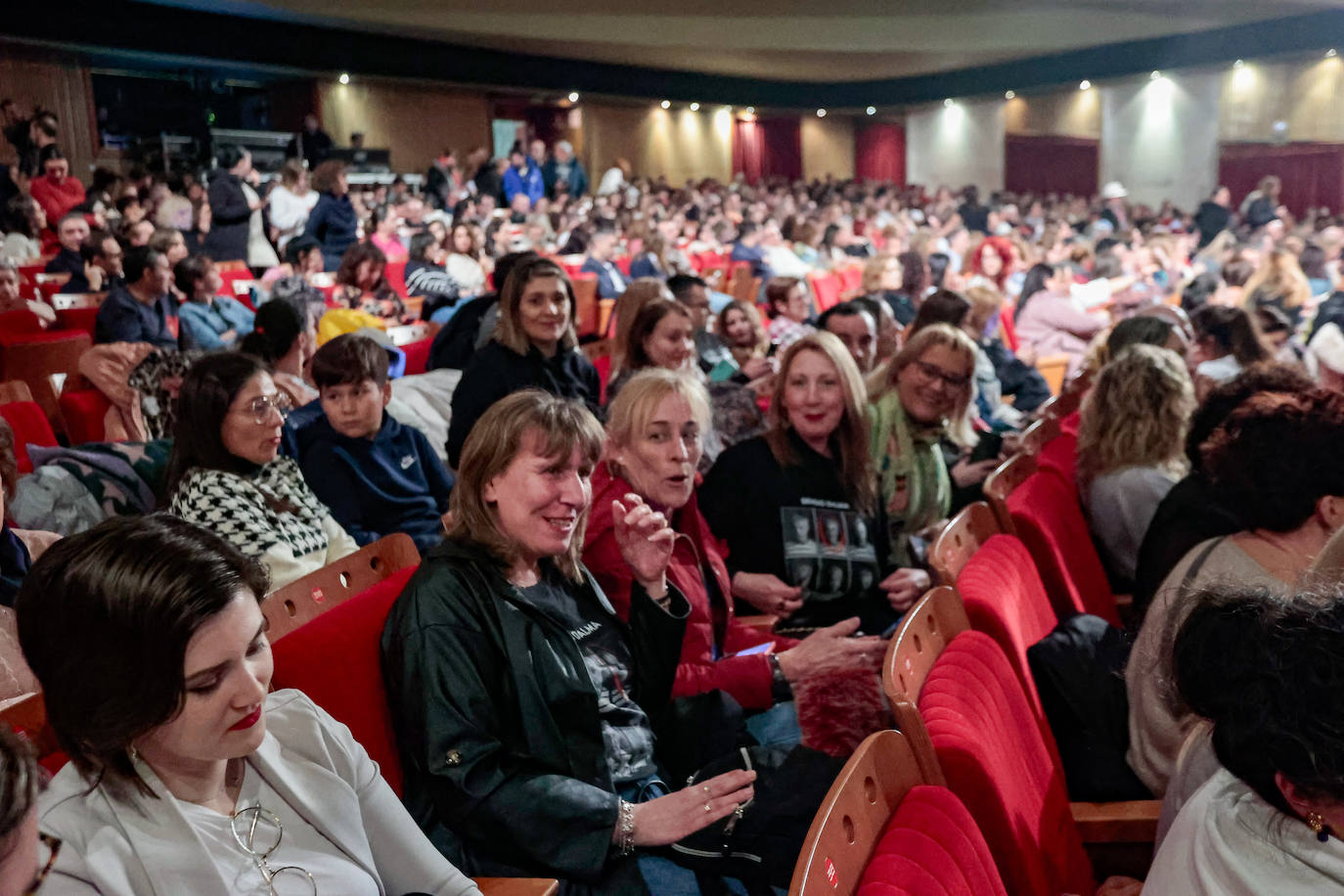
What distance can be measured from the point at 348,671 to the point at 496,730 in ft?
0.72

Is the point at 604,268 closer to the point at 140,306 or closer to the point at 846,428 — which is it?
the point at 140,306

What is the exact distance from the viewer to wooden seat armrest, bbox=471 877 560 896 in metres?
1.47

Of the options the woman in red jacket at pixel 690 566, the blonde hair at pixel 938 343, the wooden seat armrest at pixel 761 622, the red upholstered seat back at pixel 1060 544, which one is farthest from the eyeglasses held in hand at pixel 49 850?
the blonde hair at pixel 938 343

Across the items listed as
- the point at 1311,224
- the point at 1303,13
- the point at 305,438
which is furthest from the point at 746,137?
the point at 305,438

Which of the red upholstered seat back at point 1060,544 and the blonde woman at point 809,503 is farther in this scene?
the blonde woman at point 809,503

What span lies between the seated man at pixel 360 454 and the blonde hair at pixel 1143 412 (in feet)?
5.81

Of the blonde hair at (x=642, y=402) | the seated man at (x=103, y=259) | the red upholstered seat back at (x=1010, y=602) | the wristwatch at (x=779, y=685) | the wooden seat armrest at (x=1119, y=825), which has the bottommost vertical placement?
the wooden seat armrest at (x=1119, y=825)

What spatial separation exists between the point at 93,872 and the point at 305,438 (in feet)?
6.65

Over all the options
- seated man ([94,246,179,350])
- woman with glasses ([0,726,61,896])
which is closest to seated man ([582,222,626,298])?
seated man ([94,246,179,350])

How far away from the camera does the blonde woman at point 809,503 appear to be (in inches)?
111

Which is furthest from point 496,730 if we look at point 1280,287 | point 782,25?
point 782,25

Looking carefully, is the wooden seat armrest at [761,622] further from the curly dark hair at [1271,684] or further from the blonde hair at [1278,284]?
the blonde hair at [1278,284]

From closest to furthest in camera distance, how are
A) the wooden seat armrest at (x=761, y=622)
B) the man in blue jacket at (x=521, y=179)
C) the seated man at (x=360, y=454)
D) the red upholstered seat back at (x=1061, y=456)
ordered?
1. the wooden seat armrest at (x=761, y=622)
2. the seated man at (x=360, y=454)
3. the red upholstered seat back at (x=1061, y=456)
4. the man in blue jacket at (x=521, y=179)

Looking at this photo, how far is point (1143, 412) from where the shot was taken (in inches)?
117
